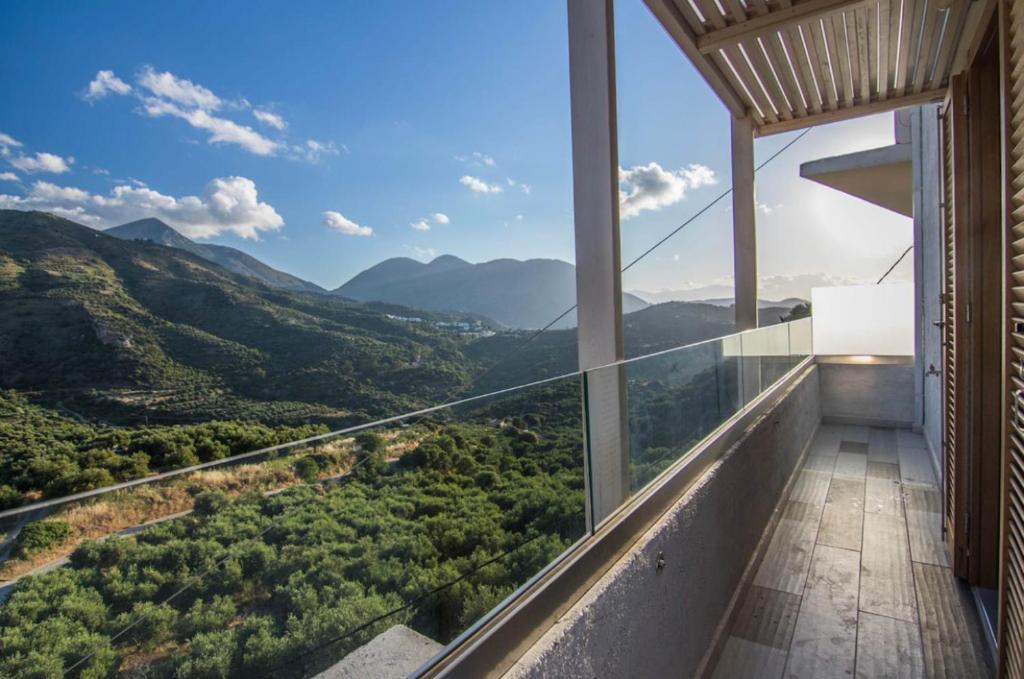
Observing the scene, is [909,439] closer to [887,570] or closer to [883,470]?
[883,470]

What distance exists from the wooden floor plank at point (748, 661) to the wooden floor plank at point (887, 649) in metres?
0.29

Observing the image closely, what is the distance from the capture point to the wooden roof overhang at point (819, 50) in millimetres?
2486

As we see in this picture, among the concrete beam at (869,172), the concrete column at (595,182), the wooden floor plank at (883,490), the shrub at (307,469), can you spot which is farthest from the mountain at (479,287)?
the shrub at (307,469)

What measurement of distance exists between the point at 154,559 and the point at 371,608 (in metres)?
0.32

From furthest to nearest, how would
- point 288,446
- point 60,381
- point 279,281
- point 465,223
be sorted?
point 465,223 → point 279,281 → point 60,381 → point 288,446

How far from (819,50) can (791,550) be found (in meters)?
2.94

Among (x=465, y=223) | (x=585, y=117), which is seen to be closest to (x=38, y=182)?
(x=465, y=223)

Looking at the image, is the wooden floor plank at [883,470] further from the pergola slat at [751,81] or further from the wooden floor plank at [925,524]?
the pergola slat at [751,81]

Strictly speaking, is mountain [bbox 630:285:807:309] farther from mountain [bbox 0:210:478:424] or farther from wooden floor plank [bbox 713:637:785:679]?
wooden floor plank [bbox 713:637:785:679]

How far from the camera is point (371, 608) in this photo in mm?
774

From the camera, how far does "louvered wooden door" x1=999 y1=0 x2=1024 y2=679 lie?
4.28 feet

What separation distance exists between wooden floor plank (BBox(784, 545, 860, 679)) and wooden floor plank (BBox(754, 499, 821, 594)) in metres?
0.05

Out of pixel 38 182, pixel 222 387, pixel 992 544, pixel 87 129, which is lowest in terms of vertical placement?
pixel 222 387

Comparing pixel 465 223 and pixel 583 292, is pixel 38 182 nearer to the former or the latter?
pixel 465 223
